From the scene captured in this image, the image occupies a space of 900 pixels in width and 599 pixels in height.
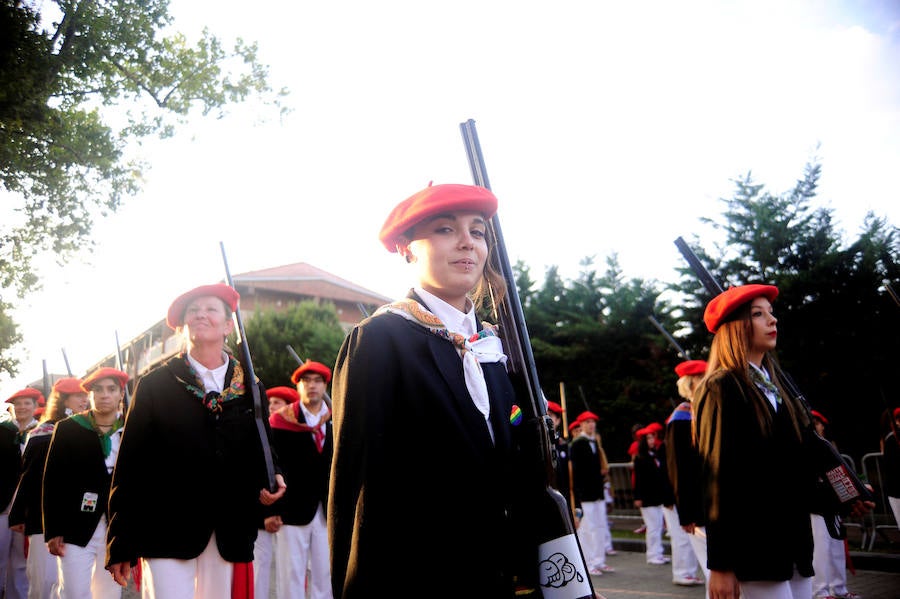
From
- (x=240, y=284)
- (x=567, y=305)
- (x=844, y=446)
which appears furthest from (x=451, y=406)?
(x=240, y=284)

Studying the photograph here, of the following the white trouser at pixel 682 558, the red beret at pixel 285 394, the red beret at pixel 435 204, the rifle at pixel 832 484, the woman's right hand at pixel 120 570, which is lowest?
the white trouser at pixel 682 558

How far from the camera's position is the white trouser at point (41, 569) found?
6488 mm

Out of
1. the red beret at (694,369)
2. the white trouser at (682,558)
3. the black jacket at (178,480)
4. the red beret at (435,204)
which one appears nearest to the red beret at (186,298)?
the black jacket at (178,480)

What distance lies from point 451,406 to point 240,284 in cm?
4053

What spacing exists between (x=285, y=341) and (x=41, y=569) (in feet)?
71.7

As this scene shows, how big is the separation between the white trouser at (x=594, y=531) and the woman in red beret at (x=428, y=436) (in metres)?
9.16

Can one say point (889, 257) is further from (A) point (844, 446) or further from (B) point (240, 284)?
(B) point (240, 284)

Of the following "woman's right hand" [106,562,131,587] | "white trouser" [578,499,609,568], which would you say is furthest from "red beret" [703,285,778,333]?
"white trouser" [578,499,609,568]

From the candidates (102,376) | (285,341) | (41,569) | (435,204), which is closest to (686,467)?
(435,204)

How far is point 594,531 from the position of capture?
35.9 ft

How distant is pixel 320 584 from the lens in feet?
23.0

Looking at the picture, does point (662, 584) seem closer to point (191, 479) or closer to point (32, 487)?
point (191, 479)

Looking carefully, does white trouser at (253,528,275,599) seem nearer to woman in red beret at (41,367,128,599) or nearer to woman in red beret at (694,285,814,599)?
woman in red beret at (41,367,128,599)

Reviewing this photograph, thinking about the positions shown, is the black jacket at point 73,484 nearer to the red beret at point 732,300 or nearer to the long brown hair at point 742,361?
the long brown hair at point 742,361
